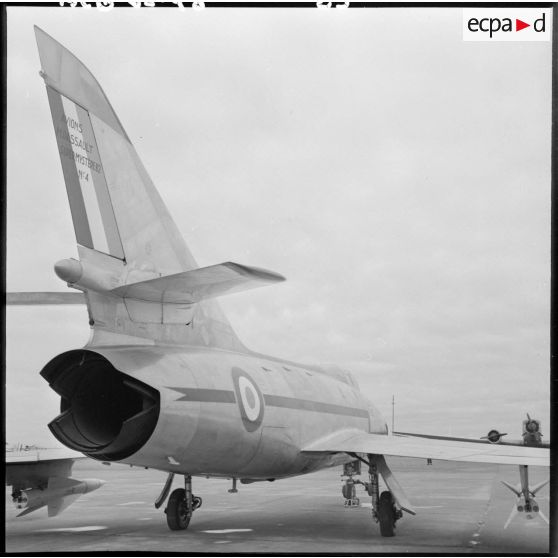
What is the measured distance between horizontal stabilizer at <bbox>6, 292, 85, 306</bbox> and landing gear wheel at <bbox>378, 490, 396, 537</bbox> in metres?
5.15

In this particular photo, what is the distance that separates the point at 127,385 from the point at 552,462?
14.4 ft

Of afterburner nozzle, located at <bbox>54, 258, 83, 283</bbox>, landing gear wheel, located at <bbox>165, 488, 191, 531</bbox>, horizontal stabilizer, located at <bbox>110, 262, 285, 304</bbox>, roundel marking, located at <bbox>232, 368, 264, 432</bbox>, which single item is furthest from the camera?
landing gear wheel, located at <bbox>165, 488, 191, 531</bbox>

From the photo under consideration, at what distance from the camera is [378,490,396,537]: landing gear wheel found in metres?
10.6

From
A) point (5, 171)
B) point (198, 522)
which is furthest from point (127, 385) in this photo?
point (198, 522)

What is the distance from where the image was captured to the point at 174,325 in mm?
9008

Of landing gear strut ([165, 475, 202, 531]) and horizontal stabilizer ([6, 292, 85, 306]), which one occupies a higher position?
horizontal stabilizer ([6, 292, 85, 306])

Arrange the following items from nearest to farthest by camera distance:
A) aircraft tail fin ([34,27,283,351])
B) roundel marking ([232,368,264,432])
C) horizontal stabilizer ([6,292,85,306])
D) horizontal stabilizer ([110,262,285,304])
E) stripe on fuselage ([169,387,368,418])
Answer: horizontal stabilizer ([110,262,285,304]) → aircraft tail fin ([34,27,283,351]) → horizontal stabilizer ([6,292,85,306]) → stripe on fuselage ([169,387,368,418]) → roundel marking ([232,368,264,432])

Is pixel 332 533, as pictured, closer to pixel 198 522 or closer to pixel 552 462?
pixel 198 522

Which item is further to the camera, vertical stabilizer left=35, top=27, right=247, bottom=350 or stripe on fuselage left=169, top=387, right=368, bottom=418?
stripe on fuselage left=169, top=387, right=368, bottom=418

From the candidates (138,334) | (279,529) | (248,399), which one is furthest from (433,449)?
(138,334)

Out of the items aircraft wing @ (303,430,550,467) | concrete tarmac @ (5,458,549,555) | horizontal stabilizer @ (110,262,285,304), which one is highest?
horizontal stabilizer @ (110,262,285,304)

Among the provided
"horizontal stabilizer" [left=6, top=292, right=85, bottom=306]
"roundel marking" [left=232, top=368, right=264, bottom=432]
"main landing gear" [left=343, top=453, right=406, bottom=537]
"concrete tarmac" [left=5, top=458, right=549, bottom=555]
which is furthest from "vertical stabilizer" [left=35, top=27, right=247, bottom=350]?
"main landing gear" [left=343, top=453, right=406, bottom=537]

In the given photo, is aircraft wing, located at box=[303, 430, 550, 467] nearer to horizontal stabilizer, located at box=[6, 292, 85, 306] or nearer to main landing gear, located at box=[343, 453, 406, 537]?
main landing gear, located at box=[343, 453, 406, 537]

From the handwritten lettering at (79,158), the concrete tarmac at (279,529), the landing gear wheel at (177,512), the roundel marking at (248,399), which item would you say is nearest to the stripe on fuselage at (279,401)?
the roundel marking at (248,399)
